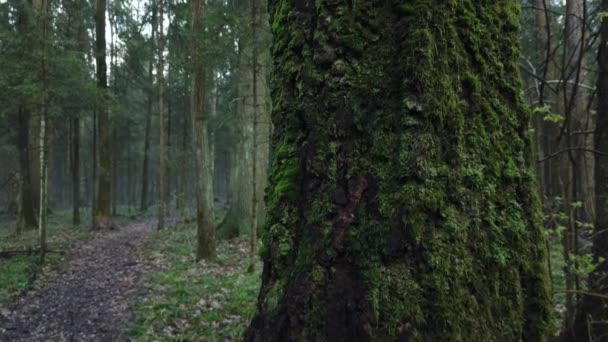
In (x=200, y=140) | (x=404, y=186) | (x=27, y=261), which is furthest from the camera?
(x=27, y=261)

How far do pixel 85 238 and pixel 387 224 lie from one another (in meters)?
16.0

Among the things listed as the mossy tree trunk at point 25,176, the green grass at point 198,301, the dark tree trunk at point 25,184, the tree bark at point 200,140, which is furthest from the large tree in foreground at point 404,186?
the dark tree trunk at point 25,184

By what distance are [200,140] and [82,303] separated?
13.8ft

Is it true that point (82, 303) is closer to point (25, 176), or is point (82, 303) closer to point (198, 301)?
point (198, 301)

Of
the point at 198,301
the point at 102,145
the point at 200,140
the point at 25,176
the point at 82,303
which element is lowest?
the point at 82,303

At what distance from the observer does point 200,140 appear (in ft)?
32.3

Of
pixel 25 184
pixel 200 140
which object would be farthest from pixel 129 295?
pixel 25 184

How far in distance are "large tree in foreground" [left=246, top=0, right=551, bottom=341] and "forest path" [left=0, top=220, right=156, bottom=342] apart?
5030 millimetres

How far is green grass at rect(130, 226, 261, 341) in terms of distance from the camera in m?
5.56

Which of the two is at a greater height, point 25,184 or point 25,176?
point 25,176

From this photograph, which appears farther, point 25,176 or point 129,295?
point 25,176

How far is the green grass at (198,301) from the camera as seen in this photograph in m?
5.56

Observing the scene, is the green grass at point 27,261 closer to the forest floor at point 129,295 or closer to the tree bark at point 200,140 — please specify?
the forest floor at point 129,295

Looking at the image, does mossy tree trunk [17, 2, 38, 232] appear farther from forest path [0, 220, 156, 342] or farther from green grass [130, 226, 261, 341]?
green grass [130, 226, 261, 341]
